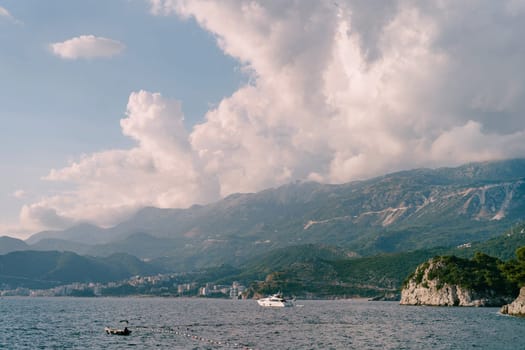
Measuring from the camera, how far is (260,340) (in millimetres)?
132875

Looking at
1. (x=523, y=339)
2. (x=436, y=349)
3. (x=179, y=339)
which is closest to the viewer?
(x=436, y=349)

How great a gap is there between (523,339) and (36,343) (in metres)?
119

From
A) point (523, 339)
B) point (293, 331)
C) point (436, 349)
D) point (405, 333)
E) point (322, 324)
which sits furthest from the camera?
point (322, 324)

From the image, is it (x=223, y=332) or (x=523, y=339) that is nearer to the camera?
(x=523, y=339)

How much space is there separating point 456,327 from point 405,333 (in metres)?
27.3

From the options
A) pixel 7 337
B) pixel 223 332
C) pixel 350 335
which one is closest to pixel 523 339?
pixel 350 335

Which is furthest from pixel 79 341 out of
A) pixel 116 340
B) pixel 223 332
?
pixel 223 332

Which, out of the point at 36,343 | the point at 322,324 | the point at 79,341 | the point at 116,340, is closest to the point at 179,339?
the point at 116,340

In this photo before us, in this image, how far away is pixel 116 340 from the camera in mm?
134250

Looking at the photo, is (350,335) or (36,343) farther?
(350,335)

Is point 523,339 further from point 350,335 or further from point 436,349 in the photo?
point 350,335

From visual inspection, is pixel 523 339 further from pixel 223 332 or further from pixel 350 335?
pixel 223 332

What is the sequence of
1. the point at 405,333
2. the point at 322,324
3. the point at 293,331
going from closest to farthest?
the point at 405,333, the point at 293,331, the point at 322,324

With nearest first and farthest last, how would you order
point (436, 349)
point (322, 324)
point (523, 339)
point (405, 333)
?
point (436, 349) < point (523, 339) < point (405, 333) < point (322, 324)
